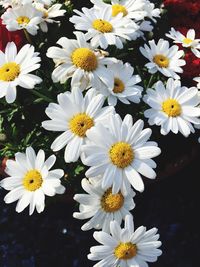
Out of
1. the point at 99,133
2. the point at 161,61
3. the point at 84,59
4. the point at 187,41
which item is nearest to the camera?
the point at 99,133

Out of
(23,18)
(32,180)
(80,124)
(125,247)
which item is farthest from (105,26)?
(125,247)

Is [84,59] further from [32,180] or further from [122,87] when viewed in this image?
[32,180]

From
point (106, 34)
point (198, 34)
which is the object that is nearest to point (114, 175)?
point (106, 34)

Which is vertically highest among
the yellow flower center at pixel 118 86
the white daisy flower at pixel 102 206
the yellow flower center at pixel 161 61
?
the yellow flower center at pixel 118 86

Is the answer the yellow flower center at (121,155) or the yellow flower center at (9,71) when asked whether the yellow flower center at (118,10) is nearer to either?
the yellow flower center at (9,71)

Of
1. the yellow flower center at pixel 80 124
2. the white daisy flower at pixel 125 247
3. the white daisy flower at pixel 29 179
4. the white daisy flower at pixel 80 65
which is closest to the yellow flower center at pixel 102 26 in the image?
the white daisy flower at pixel 80 65

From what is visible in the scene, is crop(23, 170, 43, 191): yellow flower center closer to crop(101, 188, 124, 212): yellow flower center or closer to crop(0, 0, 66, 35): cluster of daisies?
crop(101, 188, 124, 212): yellow flower center
